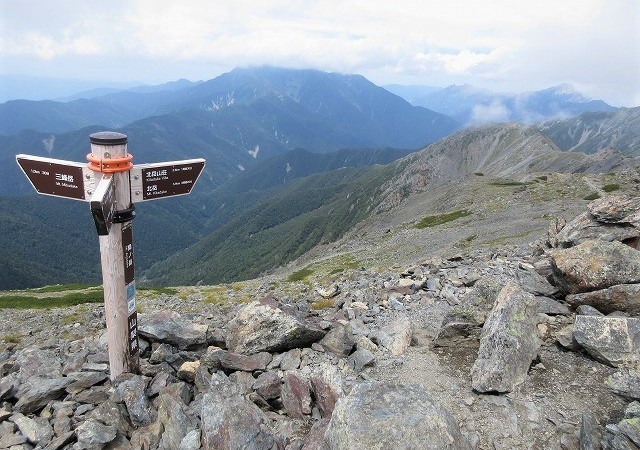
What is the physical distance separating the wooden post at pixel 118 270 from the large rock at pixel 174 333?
6.14 ft

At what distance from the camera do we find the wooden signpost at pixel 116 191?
9242 millimetres

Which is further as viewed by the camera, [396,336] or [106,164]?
[396,336]

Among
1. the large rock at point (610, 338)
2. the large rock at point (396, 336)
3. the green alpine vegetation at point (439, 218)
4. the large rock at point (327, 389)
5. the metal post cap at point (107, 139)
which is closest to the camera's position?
the metal post cap at point (107, 139)

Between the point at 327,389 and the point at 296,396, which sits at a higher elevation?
the point at 327,389

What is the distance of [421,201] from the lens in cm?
11175

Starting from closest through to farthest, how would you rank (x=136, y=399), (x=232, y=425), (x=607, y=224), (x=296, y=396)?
(x=232, y=425) < (x=296, y=396) < (x=136, y=399) < (x=607, y=224)

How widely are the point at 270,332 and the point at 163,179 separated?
4958 millimetres

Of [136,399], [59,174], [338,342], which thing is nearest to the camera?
[59,174]

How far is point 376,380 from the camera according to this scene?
1047cm

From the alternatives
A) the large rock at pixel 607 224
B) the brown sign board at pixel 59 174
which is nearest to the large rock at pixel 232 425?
the brown sign board at pixel 59 174

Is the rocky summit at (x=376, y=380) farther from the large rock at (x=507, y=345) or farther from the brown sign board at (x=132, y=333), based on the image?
the brown sign board at (x=132, y=333)

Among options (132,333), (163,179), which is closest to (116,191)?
(163,179)

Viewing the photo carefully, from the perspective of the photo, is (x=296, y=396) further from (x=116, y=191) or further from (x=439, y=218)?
(x=439, y=218)

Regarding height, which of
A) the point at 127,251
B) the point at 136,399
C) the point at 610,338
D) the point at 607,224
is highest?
the point at 127,251
